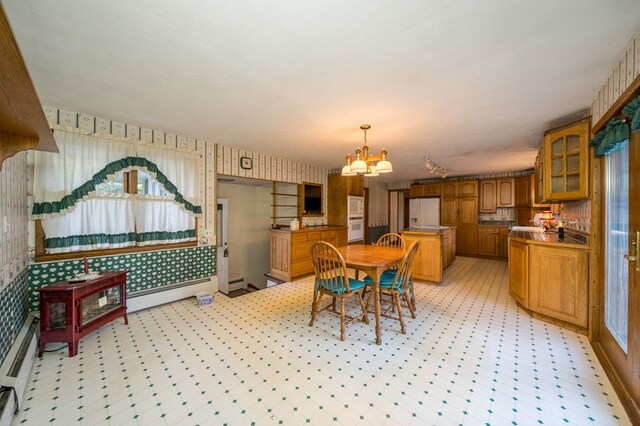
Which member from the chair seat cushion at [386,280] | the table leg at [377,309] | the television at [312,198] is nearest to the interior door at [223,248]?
the television at [312,198]

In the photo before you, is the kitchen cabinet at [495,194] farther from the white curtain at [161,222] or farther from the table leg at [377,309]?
the white curtain at [161,222]

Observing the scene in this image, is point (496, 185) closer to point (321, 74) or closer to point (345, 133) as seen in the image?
point (345, 133)

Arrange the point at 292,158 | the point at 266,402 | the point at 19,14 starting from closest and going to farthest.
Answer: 1. the point at 19,14
2. the point at 266,402
3. the point at 292,158

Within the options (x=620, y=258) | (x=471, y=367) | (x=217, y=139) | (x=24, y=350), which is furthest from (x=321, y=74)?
(x=24, y=350)

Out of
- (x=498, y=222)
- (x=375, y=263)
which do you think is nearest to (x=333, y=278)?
(x=375, y=263)

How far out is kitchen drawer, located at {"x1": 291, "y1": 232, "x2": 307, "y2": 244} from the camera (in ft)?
15.2

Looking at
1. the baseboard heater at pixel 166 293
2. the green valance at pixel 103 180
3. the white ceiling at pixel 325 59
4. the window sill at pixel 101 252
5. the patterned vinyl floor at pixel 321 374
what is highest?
the white ceiling at pixel 325 59

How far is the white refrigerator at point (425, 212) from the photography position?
7.36m

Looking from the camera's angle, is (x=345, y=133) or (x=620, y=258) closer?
(x=620, y=258)

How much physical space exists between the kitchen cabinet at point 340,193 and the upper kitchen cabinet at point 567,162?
3.41 metres

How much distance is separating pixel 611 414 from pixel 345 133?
10.8ft

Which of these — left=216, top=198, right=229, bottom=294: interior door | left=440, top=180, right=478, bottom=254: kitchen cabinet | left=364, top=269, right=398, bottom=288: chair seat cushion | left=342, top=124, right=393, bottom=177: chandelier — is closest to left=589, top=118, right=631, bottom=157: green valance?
left=342, top=124, right=393, bottom=177: chandelier

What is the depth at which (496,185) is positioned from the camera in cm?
658

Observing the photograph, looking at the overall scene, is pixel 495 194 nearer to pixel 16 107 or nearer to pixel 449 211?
pixel 449 211
